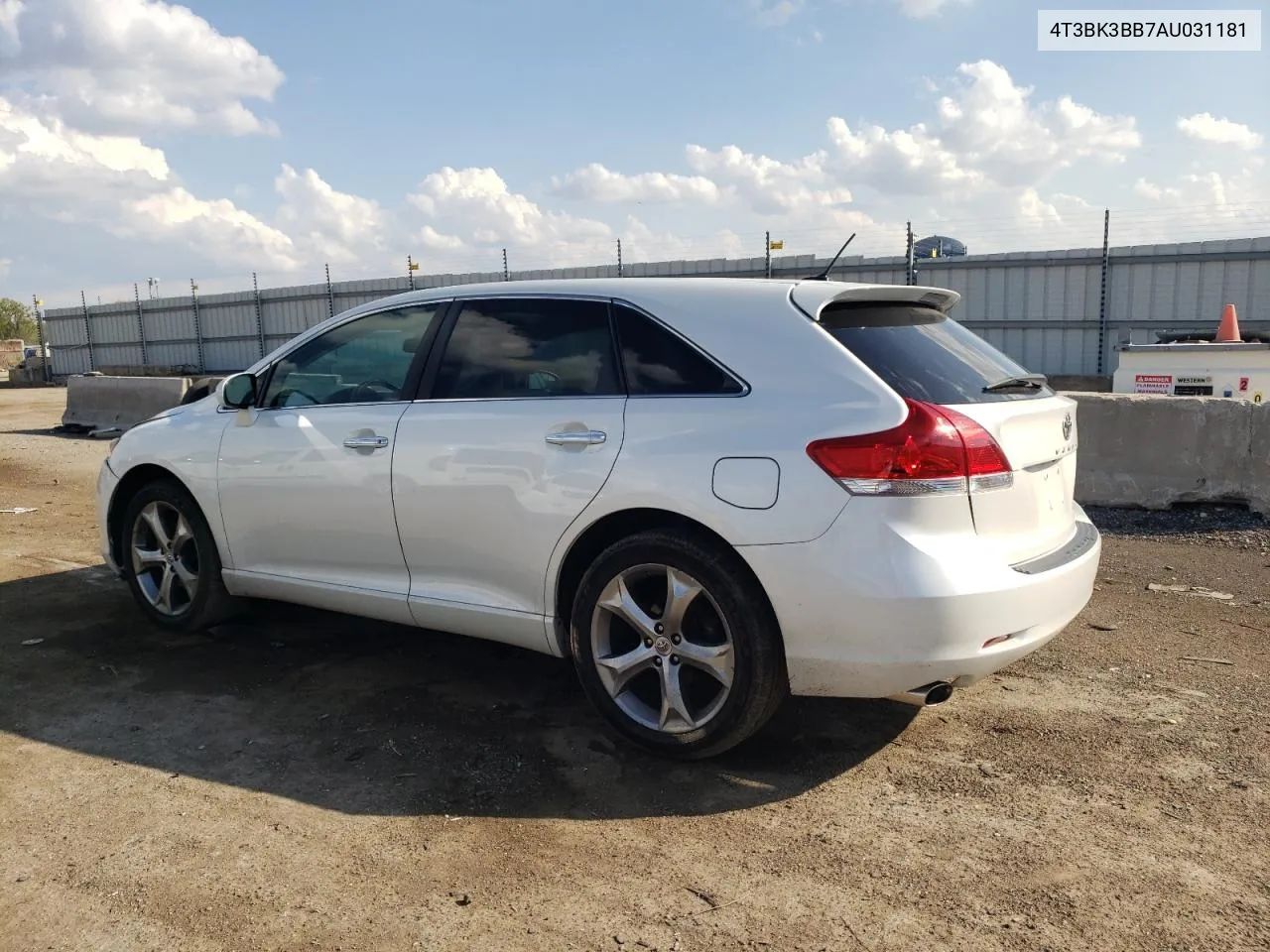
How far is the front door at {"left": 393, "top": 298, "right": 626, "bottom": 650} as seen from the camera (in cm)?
363

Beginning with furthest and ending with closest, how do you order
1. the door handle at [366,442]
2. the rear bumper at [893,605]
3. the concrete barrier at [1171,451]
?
the concrete barrier at [1171,451]
the door handle at [366,442]
the rear bumper at [893,605]

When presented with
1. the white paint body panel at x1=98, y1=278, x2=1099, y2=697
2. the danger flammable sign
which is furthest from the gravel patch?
the white paint body panel at x1=98, y1=278, x2=1099, y2=697

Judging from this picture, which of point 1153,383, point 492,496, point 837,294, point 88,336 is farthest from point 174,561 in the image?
point 88,336

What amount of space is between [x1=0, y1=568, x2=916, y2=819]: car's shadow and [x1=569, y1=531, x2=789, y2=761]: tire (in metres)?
0.18

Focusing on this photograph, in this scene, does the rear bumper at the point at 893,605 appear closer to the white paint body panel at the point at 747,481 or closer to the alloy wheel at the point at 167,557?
the white paint body panel at the point at 747,481

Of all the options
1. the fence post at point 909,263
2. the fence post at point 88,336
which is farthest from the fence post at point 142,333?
the fence post at point 909,263

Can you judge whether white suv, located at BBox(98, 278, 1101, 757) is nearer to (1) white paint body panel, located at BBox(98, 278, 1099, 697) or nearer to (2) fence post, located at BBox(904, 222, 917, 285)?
(1) white paint body panel, located at BBox(98, 278, 1099, 697)

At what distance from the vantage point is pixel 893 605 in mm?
3049

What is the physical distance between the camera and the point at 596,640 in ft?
11.8

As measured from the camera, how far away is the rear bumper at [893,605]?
3051mm

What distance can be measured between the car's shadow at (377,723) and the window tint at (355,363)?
1233 mm

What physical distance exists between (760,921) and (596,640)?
4.07ft

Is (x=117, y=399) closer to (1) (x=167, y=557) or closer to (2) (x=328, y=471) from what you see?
(1) (x=167, y=557)

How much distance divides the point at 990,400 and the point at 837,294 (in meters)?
0.63
